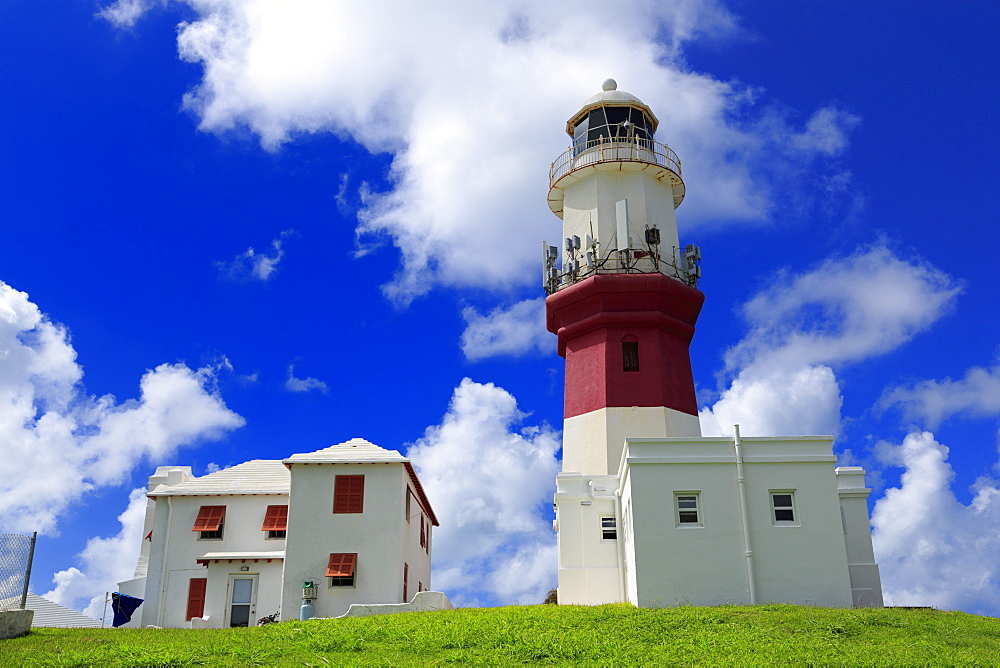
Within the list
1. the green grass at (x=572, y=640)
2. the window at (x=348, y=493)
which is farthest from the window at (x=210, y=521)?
the green grass at (x=572, y=640)

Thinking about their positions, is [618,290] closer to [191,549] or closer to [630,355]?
[630,355]

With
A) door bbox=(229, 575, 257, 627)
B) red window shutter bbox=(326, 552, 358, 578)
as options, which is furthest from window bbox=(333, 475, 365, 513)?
door bbox=(229, 575, 257, 627)

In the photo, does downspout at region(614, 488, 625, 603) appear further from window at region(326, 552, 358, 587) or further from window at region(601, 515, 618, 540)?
window at region(326, 552, 358, 587)

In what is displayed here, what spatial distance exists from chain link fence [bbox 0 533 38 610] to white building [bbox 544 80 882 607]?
1479 cm

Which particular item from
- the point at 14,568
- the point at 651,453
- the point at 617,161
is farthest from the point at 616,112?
the point at 14,568

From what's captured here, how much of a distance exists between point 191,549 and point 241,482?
→ 118 inches

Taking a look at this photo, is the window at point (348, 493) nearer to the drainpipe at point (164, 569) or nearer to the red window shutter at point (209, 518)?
the red window shutter at point (209, 518)

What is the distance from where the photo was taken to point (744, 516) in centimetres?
2458

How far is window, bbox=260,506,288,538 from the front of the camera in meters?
33.0

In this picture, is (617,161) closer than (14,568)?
No

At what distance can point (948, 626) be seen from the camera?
21125 millimetres

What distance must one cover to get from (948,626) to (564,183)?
22.2 metres

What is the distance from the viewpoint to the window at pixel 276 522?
33000mm

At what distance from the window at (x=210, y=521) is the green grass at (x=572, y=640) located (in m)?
9.72
